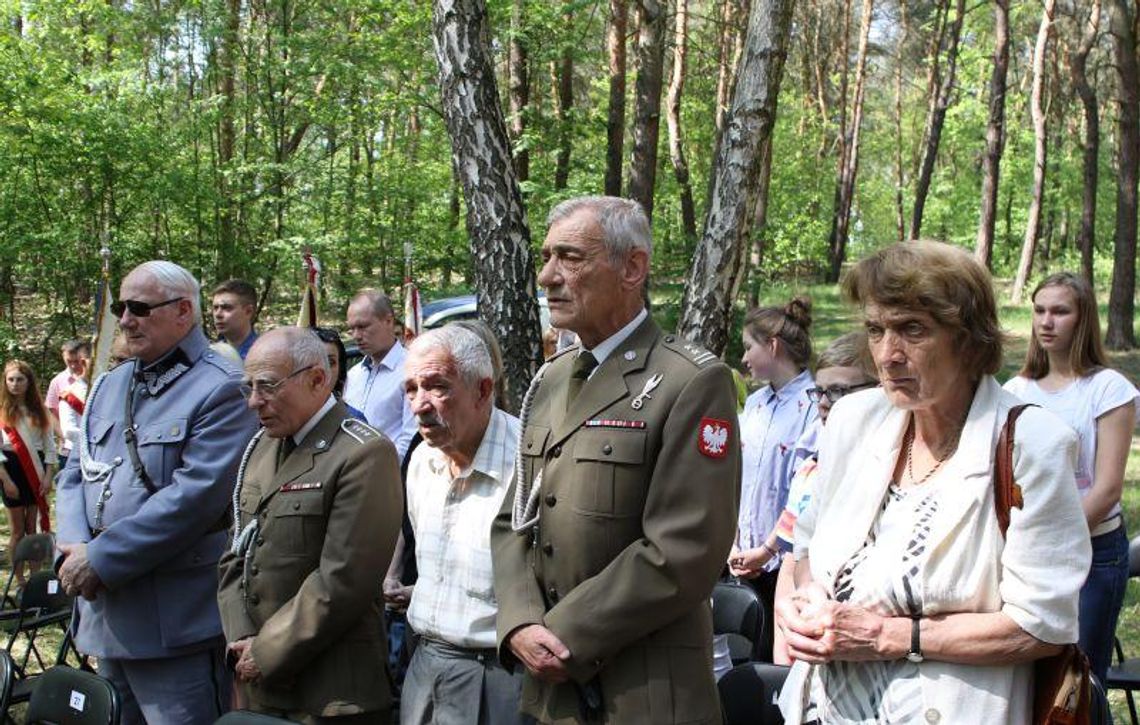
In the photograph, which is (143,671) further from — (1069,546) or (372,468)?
(1069,546)

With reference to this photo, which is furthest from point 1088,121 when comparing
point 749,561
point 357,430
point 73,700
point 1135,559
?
point 73,700

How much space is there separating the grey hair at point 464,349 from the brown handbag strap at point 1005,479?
1.73 metres

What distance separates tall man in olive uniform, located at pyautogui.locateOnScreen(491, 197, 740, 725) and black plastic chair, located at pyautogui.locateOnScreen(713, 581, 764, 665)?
1.52 metres

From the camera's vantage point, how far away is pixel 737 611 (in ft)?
14.2

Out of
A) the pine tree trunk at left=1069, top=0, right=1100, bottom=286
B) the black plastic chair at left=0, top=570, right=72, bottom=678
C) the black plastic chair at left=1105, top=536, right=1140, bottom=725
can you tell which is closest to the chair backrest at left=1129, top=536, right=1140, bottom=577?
the black plastic chair at left=1105, top=536, right=1140, bottom=725

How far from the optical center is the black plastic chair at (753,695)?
3.24 m

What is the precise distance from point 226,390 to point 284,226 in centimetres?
1458

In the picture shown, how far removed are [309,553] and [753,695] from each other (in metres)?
1.45

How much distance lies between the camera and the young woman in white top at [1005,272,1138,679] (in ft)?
13.4

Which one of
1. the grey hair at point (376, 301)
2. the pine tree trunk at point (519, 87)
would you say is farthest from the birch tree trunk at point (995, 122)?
the grey hair at point (376, 301)

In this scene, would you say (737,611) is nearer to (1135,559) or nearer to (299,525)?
(299,525)

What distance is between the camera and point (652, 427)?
2.74 meters

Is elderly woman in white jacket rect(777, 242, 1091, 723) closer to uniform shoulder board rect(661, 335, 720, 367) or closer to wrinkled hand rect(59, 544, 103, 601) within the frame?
uniform shoulder board rect(661, 335, 720, 367)

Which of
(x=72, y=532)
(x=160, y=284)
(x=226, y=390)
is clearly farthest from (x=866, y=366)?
(x=72, y=532)
